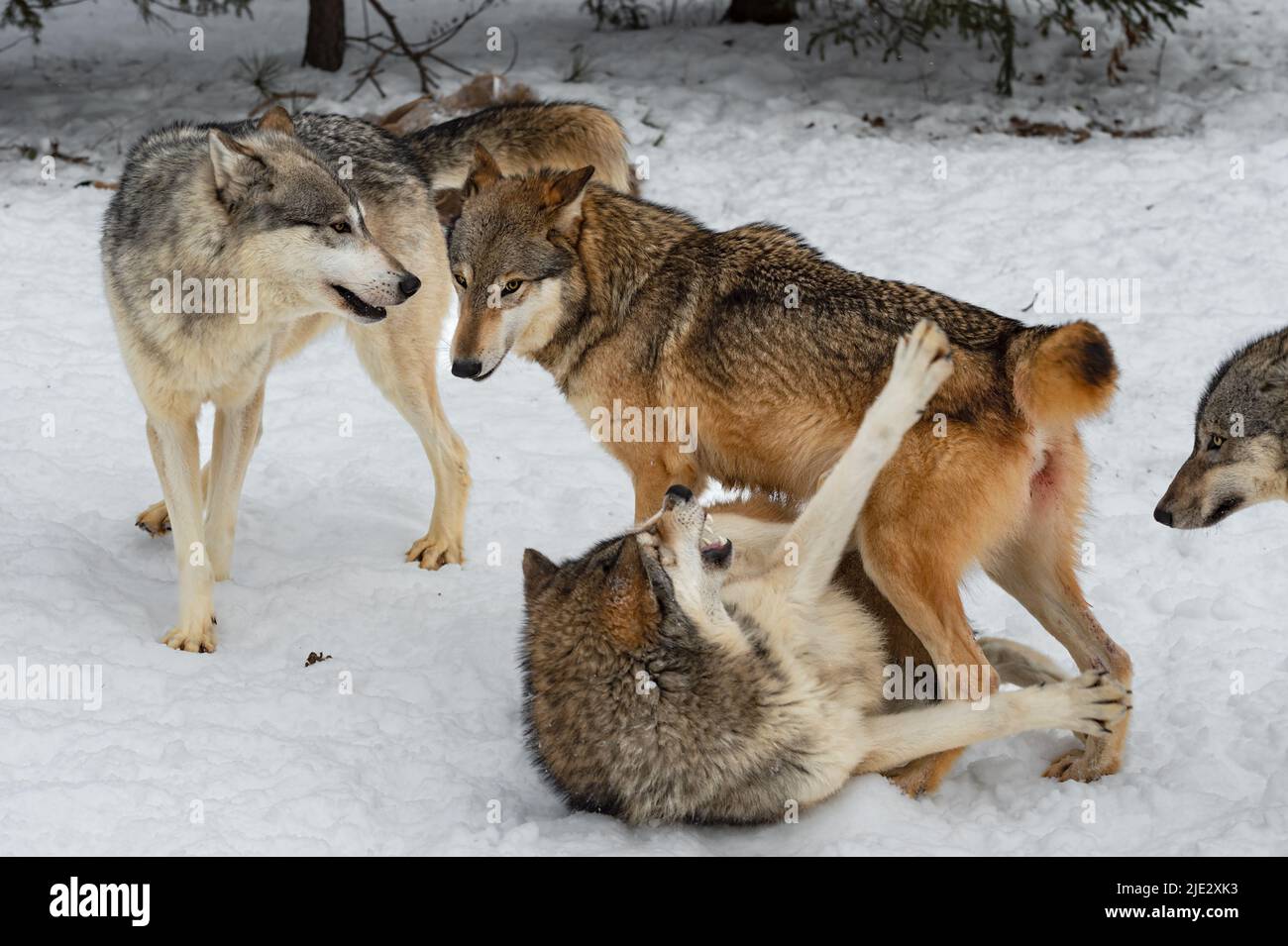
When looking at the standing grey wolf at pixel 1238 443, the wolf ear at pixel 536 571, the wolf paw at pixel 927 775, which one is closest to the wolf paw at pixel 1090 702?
the wolf paw at pixel 927 775

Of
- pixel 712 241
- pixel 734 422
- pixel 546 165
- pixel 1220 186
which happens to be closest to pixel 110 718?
pixel 734 422

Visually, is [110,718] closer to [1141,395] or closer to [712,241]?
[712,241]

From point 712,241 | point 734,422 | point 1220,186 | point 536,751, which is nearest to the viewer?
point 536,751

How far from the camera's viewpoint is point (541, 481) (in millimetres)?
7453

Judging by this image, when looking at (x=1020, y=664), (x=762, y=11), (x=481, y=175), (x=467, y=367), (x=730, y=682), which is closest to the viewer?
(x=730, y=682)

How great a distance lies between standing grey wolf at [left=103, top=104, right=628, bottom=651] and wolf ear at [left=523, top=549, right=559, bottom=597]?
4.57 feet

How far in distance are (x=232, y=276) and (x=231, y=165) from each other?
455 millimetres

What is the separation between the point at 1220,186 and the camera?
391 inches

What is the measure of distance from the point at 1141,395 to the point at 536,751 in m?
4.90

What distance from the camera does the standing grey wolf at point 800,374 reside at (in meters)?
4.65

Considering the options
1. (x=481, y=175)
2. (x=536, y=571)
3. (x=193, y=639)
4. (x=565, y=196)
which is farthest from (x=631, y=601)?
(x=481, y=175)

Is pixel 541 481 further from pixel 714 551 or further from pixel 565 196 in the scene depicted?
pixel 714 551

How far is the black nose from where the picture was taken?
5.43 meters

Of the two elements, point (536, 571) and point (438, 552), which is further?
point (438, 552)
